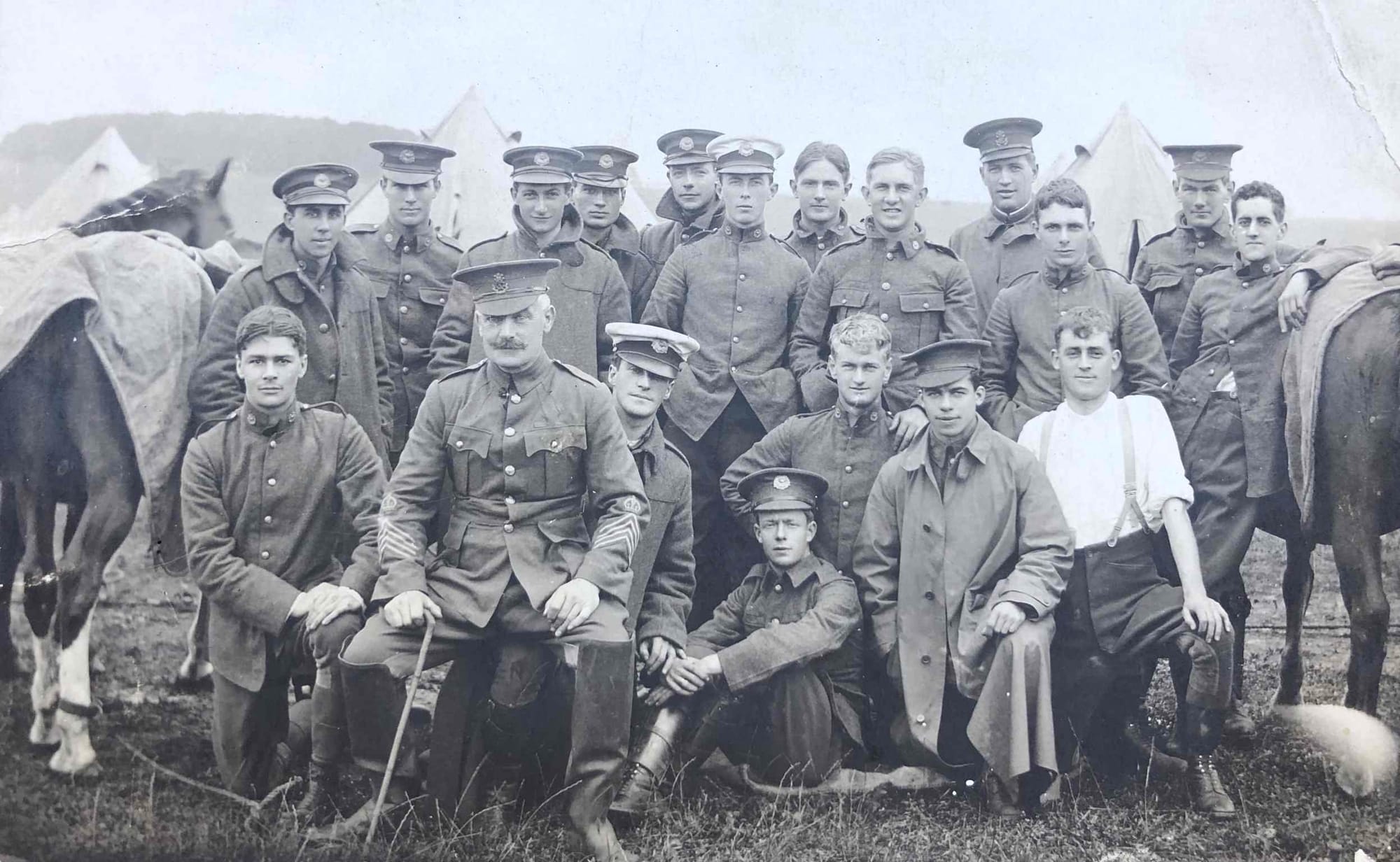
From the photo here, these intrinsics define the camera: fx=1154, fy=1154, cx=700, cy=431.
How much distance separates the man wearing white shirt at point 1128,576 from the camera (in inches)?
138

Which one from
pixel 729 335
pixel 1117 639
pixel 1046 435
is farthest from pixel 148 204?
pixel 1117 639

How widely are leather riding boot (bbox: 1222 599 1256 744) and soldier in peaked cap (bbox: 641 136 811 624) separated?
5.34 ft

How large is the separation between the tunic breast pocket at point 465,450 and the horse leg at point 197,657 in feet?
3.54

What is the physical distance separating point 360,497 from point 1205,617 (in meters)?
2.60

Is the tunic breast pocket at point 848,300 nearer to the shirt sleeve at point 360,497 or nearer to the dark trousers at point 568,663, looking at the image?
the dark trousers at point 568,663

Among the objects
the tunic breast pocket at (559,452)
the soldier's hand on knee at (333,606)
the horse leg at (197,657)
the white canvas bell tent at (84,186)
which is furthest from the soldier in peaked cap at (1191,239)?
the white canvas bell tent at (84,186)

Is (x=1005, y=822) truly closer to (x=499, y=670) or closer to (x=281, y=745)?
(x=499, y=670)

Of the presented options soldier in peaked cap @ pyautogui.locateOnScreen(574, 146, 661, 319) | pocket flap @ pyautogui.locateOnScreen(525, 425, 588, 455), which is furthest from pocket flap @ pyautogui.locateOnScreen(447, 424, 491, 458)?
soldier in peaked cap @ pyautogui.locateOnScreen(574, 146, 661, 319)

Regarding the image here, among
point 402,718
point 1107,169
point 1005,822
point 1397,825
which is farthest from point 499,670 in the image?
point 1107,169

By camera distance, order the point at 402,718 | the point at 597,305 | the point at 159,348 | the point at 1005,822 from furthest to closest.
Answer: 1. the point at 597,305
2. the point at 159,348
3. the point at 1005,822
4. the point at 402,718

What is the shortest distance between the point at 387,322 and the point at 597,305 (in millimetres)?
828

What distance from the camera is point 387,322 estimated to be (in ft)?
14.4

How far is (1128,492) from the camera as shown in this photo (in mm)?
3652

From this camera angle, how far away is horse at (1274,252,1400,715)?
3780 millimetres
